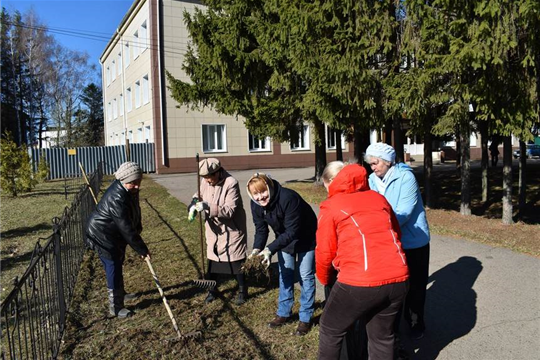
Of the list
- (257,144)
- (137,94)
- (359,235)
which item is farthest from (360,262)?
(137,94)

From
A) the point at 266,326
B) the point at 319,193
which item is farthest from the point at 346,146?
the point at 266,326

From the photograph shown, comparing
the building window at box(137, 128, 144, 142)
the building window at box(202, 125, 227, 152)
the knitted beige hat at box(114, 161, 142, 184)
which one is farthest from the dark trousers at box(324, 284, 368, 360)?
the building window at box(137, 128, 144, 142)

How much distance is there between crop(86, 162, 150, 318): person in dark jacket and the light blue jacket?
8.19 feet

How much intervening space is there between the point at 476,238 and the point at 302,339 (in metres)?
4.85

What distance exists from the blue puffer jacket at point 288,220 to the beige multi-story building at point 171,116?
60.9ft

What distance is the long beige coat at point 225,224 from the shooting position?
14.4 ft

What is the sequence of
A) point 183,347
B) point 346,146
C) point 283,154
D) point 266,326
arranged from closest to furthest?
1. point 183,347
2. point 266,326
3. point 283,154
4. point 346,146

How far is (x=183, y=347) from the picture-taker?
12.1 feet

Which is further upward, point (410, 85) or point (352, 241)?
point (410, 85)

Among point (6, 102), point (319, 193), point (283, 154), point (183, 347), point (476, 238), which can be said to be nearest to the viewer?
point (183, 347)

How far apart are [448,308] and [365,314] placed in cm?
222

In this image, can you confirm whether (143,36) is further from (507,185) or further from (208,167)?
(208,167)

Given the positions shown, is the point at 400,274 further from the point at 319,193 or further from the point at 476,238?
the point at 319,193

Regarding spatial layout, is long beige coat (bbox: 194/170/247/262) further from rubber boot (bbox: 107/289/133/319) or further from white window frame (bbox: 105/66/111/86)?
white window frame (bbox: 105/66/111/86)
